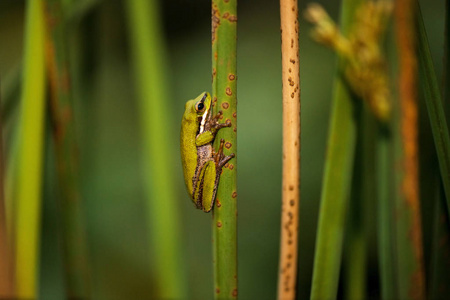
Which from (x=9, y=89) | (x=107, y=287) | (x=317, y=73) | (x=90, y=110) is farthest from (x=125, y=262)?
(x=317, y=73)

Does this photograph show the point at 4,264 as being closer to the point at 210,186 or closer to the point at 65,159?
the point at 65,159

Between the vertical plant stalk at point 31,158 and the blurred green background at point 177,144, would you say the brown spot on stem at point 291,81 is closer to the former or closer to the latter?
the vertical plant stalk at point 31,158

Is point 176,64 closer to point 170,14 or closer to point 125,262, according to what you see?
point 170,14

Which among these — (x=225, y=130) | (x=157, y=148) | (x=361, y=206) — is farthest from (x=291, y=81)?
(x=157, y=148)

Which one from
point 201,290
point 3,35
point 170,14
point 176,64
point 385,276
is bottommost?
point 201,290

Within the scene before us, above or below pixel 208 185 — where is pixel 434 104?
above

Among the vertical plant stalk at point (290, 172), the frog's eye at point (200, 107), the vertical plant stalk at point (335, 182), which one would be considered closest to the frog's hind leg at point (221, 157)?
the vertical plant stalk at point (290, 172)

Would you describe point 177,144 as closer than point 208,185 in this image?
No
